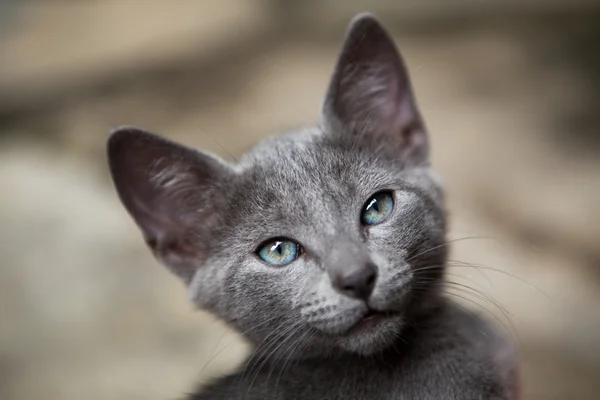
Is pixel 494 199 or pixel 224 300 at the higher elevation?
pixel 224 300

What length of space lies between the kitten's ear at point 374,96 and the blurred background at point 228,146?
392mm

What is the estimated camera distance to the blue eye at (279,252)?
1578 mm

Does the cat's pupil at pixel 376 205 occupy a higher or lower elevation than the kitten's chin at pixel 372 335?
higher

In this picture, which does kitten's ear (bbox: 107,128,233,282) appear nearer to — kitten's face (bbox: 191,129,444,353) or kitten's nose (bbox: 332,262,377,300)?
kitten's face (bbox: 191,129,444,353)

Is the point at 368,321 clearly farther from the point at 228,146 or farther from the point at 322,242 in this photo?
the point at 228,146

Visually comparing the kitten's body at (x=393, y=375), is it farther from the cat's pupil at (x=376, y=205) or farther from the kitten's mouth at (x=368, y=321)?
the cat's pupil at (x=376, y=205)

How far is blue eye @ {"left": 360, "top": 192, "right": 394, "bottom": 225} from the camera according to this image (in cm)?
160

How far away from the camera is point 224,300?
5.56 ft

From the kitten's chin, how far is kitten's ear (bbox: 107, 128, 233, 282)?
0.52 meters

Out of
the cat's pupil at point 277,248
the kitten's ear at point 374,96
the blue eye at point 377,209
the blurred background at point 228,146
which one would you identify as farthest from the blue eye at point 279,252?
the blurred background at point 228,146

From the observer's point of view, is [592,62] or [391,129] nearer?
[391,129]

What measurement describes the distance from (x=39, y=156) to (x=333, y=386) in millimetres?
2841

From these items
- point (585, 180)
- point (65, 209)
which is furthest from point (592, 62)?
point (65, 209)

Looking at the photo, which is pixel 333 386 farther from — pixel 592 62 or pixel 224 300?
pixel 592 62
